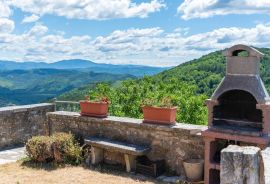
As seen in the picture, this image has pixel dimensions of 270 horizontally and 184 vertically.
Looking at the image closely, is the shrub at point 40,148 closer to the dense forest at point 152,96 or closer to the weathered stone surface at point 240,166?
the dense forest at point 152,96

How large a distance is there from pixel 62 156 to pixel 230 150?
6.52 meters

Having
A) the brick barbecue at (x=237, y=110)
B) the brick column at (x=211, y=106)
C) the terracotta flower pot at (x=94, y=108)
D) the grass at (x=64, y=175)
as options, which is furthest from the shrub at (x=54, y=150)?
the brick column at (x=211, y=106)

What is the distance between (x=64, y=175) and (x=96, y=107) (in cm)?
201

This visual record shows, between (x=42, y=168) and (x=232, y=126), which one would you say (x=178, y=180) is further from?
(x=42, y=168)

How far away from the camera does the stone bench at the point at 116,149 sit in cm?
864

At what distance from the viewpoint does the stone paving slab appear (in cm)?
991

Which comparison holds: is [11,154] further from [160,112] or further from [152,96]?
[152,96]

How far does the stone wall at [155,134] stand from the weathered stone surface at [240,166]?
453cm

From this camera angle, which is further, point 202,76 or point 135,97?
point 202,76

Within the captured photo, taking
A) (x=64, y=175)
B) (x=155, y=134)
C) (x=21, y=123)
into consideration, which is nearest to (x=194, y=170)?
(x=155, y=134)

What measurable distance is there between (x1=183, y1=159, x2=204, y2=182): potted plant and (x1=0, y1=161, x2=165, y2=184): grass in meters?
0.67

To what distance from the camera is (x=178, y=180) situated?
8.09 meters

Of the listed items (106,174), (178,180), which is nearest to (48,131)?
(106,174)

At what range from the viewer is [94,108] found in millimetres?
9984
